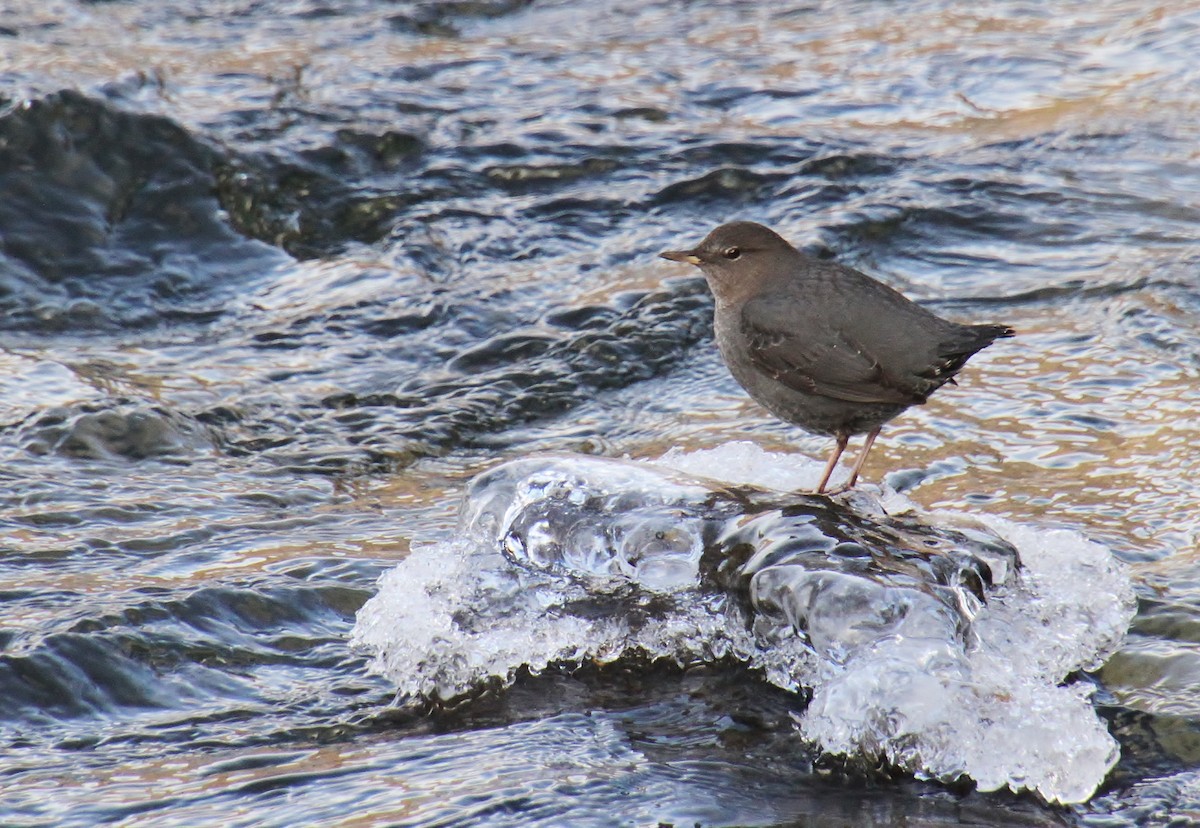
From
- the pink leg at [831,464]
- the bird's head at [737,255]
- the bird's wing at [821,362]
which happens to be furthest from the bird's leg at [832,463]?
the bird's head at [737,255]

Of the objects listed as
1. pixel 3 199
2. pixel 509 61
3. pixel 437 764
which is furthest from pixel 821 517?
pixel 509 61

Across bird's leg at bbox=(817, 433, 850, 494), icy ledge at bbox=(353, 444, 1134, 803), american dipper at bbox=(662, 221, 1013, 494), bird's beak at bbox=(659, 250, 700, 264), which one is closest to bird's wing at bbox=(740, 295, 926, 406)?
american dipper at bbox=(662, 221, 1013, 494)

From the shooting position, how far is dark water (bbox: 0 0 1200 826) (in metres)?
3.24

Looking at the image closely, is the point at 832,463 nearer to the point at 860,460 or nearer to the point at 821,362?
the point at 860,460

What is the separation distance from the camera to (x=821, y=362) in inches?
168

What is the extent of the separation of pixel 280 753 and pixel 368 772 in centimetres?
26

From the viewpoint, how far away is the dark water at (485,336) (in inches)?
127

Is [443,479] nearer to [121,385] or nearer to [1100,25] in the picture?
[121,385]

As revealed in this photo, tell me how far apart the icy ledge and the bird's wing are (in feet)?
1.14

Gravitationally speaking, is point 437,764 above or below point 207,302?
below

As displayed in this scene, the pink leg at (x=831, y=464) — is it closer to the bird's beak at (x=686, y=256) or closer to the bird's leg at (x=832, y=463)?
the bird's leg at (x=832, y=463)

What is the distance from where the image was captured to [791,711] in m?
3.41

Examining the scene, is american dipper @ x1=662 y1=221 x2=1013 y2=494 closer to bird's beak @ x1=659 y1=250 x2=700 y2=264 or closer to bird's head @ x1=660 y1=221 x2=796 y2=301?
bird's head @ x1=660 y1=221 x2=796 y2=301

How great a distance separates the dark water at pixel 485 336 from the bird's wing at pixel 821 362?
64 cm
